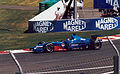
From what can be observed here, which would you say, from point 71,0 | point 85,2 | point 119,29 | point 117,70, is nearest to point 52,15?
point 71,0

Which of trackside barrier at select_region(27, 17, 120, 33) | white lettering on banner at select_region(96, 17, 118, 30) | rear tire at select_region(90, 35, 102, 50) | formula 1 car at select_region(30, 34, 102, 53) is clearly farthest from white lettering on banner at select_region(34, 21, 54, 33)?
rear tire at select_region(90, 35, 102, 50)

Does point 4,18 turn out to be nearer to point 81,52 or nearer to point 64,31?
point 64,31

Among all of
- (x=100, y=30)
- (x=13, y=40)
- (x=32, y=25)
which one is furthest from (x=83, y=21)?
(x=13, y=40)

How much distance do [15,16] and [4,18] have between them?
1.23m

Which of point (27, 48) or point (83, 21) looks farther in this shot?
point (83, 21)

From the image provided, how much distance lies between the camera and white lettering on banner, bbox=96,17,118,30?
72.8ft

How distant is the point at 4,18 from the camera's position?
1287 inches

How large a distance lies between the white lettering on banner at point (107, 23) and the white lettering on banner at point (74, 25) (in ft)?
3.60

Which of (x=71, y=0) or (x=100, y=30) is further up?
(x=71, y=0)

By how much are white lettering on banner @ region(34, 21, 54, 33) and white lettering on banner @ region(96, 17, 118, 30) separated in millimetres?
3451

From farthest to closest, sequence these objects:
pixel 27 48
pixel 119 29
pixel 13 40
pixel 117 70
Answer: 1. pixel 119 29
2. pixel 13 40
3. pixel 27 48
4. pixel 117 70

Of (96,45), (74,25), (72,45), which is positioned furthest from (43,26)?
(96,45)

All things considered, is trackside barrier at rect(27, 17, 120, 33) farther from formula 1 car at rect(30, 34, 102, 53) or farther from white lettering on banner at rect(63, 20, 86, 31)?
formula 1 car at rect(30, 34, 102, 53)

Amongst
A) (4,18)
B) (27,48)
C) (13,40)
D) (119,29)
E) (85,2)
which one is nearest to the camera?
(27,48)
